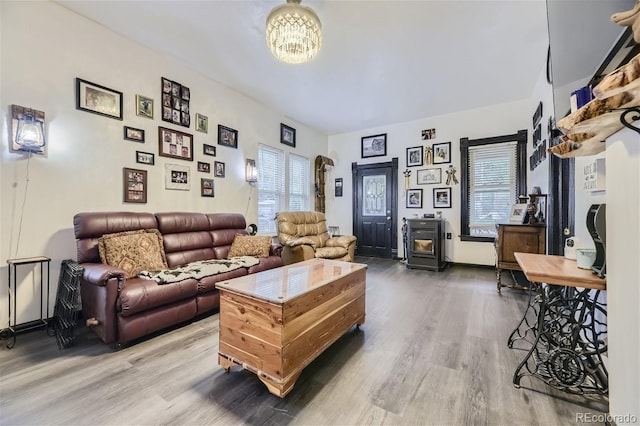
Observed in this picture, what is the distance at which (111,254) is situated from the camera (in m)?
2.32

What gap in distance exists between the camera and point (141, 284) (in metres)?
2.12

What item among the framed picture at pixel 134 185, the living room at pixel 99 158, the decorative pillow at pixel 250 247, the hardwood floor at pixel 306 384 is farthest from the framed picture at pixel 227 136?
the hardwood floor at pixel 306 384

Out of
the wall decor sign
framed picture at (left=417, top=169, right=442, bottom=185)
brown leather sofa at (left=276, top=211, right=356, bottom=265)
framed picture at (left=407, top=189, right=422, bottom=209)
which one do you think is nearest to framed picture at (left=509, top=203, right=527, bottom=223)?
framed picture at (left=417, top=169, right=442, bottom=185)

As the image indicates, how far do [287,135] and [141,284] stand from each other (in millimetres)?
3861

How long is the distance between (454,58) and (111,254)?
424 cm

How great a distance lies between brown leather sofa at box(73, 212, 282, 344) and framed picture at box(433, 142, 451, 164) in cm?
381

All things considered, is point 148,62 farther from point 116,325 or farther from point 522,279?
point 522,279

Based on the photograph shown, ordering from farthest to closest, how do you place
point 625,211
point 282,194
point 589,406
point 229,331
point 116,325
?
point 282,194
point 116,325
point 229,331
point 589,406
point 625,211

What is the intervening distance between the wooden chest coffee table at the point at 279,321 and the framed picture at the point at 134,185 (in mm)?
1967

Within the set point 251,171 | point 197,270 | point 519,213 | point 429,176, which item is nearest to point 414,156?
point 429,176

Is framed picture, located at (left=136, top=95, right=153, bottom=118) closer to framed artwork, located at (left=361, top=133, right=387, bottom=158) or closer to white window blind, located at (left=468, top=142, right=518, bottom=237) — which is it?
framed artwork, located at (left=361, top=133, right=387, bottom=158)

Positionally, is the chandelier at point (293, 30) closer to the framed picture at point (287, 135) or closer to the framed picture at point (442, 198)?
the framed picture at point (287, 135)

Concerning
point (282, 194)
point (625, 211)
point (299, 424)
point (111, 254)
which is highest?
point (282, 194)

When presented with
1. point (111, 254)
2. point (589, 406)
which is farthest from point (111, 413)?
point (589, 406)
